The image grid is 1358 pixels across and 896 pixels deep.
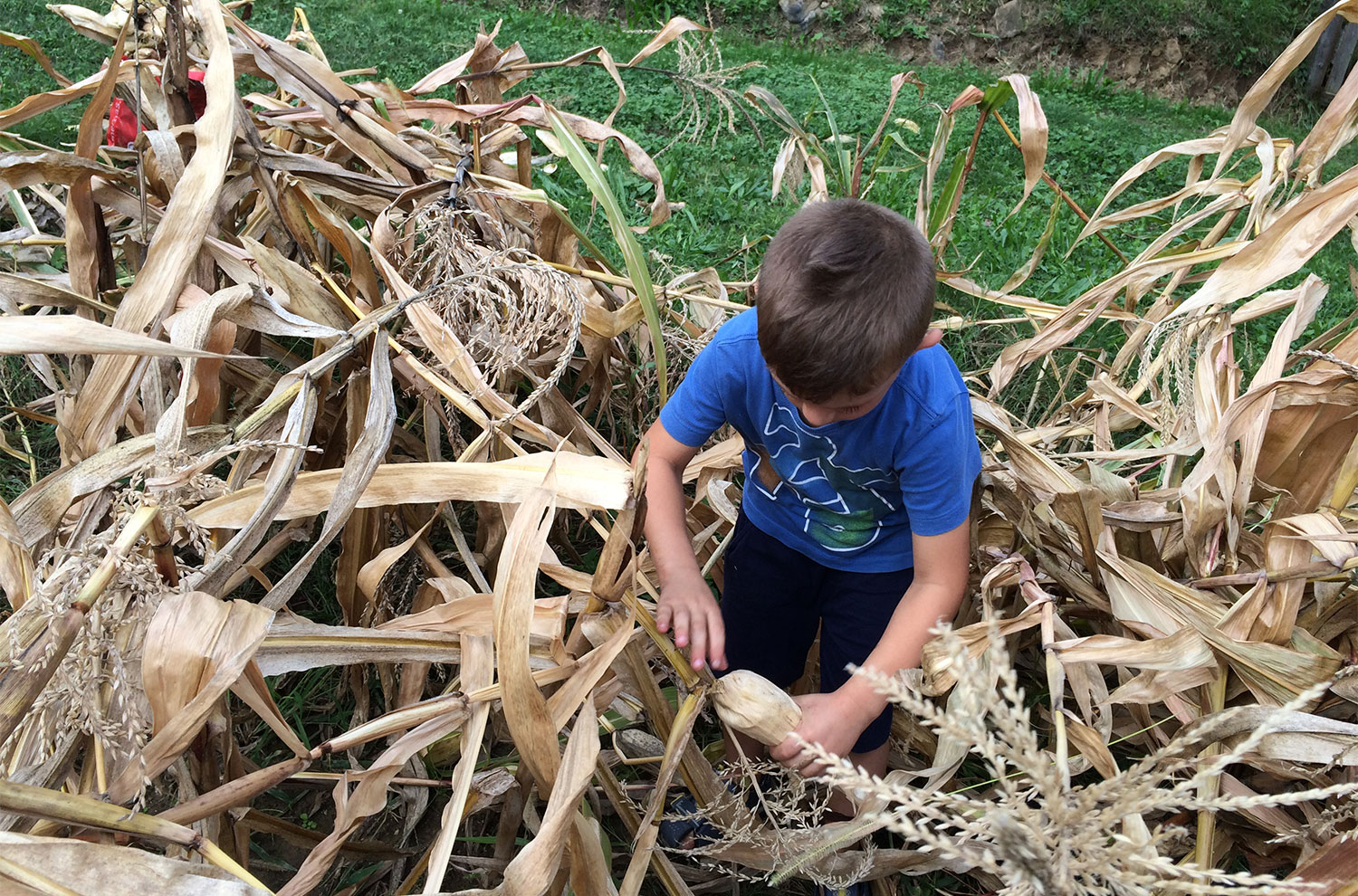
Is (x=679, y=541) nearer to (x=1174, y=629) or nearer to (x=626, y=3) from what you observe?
(x=1174, y=629)

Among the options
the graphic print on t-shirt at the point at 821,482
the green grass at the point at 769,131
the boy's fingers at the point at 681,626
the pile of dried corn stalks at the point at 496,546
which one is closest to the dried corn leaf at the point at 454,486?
the pile of dried corn stalks at the point at 496,546

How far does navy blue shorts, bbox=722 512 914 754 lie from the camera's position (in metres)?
1.40

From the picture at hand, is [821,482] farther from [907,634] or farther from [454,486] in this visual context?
[454,486]

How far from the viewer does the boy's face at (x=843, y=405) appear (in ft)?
3.56

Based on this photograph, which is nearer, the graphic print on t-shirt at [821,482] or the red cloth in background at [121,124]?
the graphic print on t-shirt at [821,482]

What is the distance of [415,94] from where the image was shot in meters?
1.91

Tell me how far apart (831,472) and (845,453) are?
0.06 m

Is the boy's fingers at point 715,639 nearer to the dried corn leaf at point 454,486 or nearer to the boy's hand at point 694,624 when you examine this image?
the boy's hand at point 694,624

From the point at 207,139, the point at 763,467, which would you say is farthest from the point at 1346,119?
the point at 207,139

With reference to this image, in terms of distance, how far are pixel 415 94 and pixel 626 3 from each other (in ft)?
14.0

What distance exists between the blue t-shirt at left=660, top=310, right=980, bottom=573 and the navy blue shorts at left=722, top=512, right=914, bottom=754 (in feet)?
0.09

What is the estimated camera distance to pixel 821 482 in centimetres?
134

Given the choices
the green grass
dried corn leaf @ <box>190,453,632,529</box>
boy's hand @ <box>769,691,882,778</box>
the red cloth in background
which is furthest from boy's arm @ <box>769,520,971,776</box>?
the red cloth in background

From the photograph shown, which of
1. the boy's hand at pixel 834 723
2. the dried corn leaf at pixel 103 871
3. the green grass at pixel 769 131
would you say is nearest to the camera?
the dried corn leaf at pixel 103 871
